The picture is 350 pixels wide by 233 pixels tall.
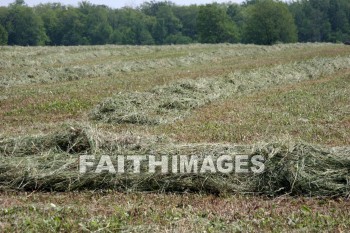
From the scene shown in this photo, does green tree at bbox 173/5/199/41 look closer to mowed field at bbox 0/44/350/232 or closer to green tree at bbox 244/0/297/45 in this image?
green tree at bbox 244/0/297/45

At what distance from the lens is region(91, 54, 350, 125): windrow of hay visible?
48.4 ft

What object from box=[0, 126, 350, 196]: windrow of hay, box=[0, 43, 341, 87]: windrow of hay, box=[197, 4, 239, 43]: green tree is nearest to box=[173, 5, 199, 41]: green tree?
box=[197, 4, 239, 43]: green tree

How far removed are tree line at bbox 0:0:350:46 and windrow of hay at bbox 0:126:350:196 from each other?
275 feet

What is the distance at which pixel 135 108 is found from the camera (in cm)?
1527

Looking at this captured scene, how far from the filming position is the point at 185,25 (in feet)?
417

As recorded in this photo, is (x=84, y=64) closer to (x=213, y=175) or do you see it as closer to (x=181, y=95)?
(x=181, y=95)

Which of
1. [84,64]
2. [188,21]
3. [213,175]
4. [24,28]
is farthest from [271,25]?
[213,175]

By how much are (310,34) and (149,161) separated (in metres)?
103

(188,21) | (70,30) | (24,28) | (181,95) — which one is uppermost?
(188,21)

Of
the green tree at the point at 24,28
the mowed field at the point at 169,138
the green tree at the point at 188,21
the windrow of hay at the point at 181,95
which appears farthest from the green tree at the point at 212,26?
the mowed field at the point at 169,138

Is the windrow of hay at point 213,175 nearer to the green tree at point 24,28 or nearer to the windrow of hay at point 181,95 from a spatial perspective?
the windrow of hay at point 181,95

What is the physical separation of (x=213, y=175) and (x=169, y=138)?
294 cm

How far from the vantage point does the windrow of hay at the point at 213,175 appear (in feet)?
25.4

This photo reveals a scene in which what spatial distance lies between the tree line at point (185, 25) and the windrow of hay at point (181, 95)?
6566 cm
